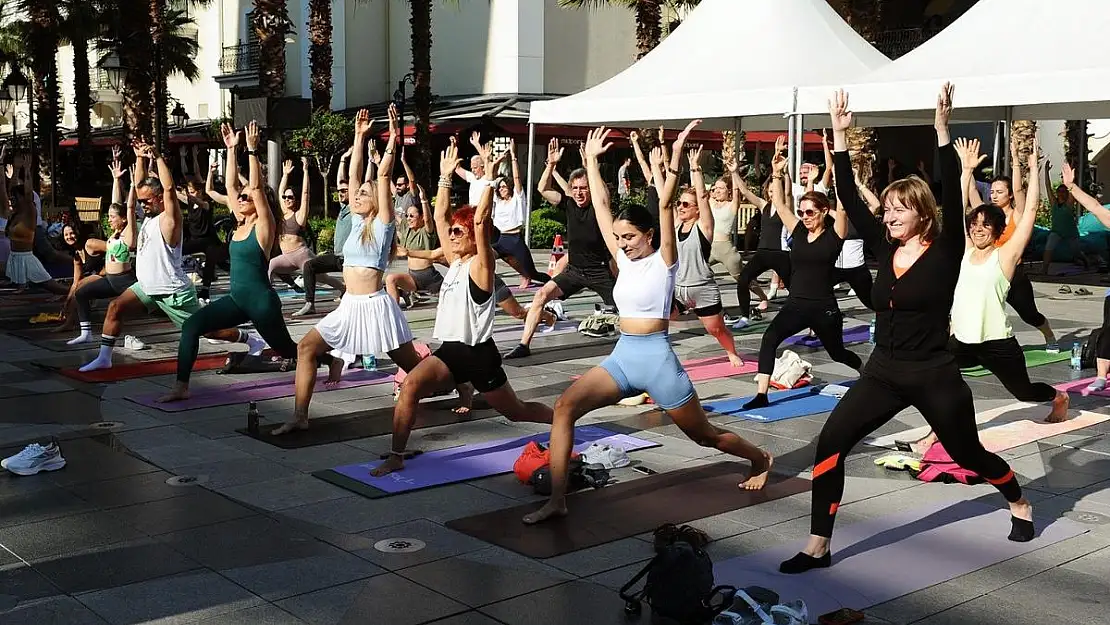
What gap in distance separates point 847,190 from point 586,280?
19.7 ft

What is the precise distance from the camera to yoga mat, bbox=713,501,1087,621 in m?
5.17

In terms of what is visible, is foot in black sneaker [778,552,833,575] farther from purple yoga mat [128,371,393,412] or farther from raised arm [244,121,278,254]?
purple yoga mat [128,371,393,412]

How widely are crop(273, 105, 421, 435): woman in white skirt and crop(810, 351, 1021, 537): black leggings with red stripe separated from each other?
142 inches

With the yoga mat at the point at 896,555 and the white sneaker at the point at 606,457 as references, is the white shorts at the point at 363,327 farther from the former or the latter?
the yoga mat at the point at 896,555

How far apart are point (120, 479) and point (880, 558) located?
169 inches

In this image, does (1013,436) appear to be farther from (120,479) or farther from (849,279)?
(120,479)

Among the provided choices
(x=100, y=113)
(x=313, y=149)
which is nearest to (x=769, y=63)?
(x=313, y=149)

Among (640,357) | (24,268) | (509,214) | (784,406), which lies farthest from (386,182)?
(24,268)

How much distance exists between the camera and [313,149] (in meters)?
28.9

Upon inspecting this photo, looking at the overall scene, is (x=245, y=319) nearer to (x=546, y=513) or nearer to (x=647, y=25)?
(x=546, y=513)

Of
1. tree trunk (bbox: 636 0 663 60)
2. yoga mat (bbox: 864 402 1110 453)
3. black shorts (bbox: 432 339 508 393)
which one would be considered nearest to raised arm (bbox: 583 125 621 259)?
black shorts (bbox: 432 339 508 393)

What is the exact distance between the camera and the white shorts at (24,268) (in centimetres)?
1410

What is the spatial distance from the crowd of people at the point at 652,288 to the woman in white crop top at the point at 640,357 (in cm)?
1

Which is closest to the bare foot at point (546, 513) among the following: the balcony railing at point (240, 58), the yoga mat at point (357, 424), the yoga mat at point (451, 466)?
the yoga mat at point (451, 466)
